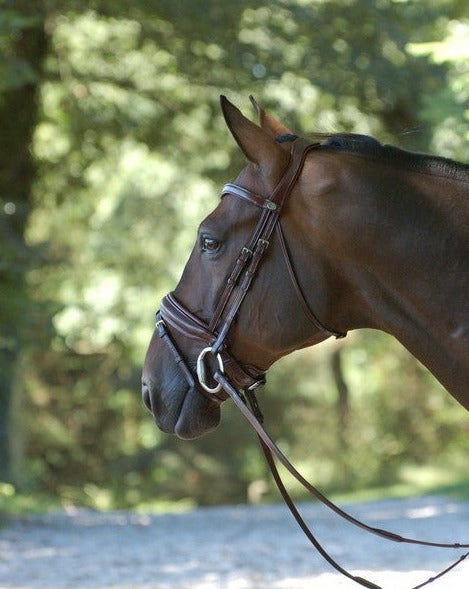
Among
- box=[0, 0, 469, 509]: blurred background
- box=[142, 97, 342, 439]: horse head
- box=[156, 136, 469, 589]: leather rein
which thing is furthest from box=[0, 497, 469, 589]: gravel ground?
box=[142, 97, 342, 439]: horse head

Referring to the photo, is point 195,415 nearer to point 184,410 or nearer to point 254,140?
point 184,410

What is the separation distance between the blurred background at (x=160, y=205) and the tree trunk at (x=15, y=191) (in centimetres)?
3

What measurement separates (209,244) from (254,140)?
0.40 meters

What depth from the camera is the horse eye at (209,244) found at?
3.81m

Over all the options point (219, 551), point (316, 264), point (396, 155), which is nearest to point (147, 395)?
point (316, 264)

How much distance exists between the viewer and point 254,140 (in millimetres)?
3695

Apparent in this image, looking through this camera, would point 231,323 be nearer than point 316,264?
No

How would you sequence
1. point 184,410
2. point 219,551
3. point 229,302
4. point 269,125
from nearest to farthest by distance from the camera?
point 229,302, point 184,410, point 269,125, point 219,551

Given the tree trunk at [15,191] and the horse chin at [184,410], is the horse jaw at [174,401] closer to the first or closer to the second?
the horse chin at [184,410]

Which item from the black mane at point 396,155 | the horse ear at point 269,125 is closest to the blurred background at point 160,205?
the horse ear at point 269,125

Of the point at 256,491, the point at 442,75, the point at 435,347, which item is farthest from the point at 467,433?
the point at 435,347

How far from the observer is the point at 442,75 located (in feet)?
49.5

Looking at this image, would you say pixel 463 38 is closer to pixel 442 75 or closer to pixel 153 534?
pixel 442 75

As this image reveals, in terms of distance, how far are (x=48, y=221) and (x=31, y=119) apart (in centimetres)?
726
